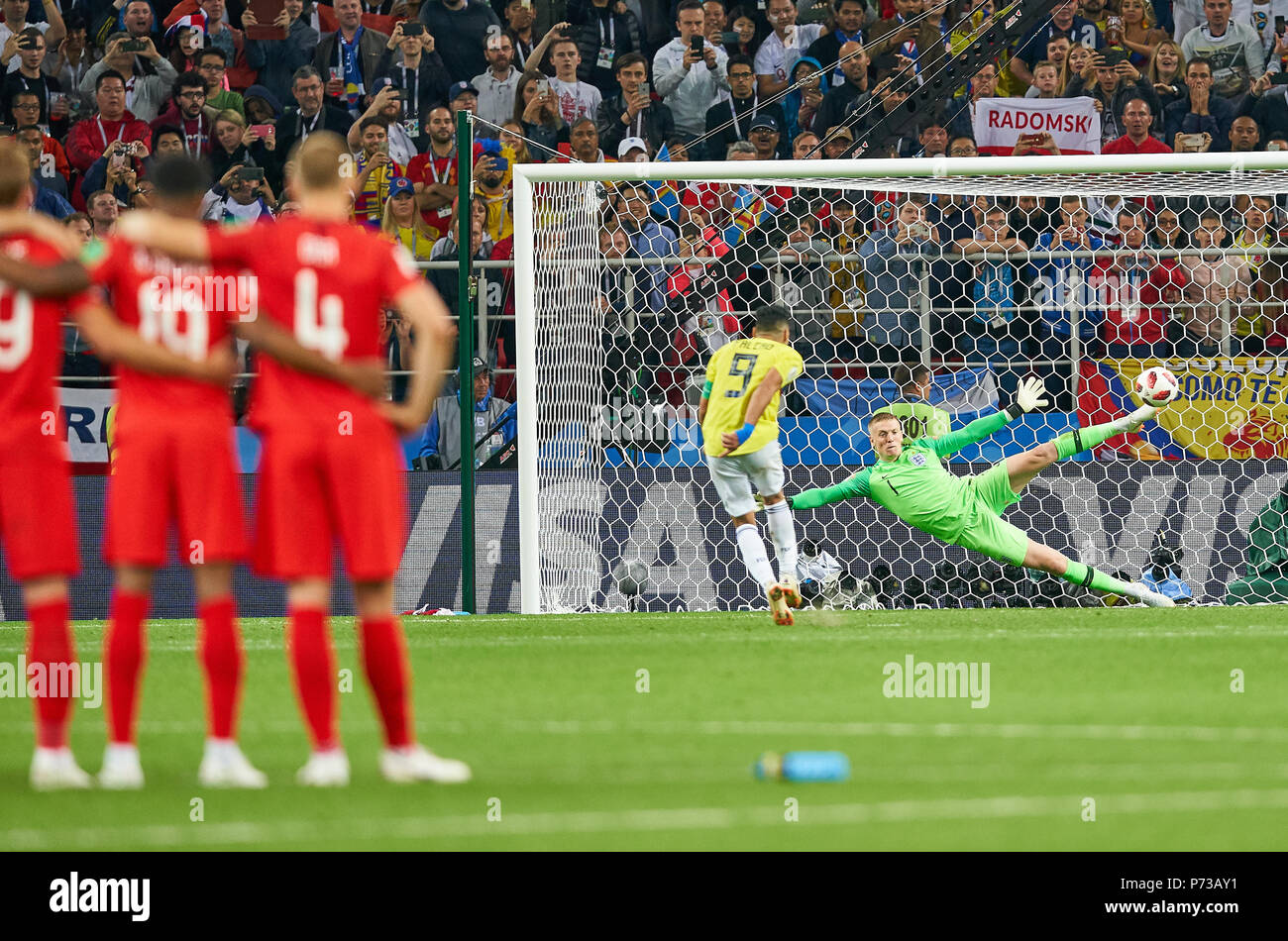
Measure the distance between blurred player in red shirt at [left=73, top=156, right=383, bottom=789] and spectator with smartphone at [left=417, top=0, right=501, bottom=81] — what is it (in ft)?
35.8

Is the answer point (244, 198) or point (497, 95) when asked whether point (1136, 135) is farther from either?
point (244, 198)

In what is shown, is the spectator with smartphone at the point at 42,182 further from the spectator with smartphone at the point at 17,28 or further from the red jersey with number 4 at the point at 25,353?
the red jersey with number 4 at the point at 25,353

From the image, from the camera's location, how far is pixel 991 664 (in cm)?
770

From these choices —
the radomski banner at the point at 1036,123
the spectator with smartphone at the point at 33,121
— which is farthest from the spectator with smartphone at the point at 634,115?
the spectator with smartphone at the point at 33,121

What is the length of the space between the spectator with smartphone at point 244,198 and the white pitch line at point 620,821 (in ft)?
35.1

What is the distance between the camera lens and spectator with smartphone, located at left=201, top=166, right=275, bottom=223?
14.4m

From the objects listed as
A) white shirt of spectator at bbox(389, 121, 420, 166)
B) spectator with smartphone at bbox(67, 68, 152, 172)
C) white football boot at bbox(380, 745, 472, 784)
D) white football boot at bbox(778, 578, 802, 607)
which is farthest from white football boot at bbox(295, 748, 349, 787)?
spectator with smartphone at bbox(67, 68, 152, 172)

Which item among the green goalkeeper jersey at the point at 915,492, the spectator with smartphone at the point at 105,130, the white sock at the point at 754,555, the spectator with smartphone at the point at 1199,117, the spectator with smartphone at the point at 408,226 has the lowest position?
the white sock at the point at 754,555

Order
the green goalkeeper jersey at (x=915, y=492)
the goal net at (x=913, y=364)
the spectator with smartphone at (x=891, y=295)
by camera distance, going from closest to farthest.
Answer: the green goalkeeper jersey at (x=915, y=492) → the goal net at (x=913, y=364) → the spectator with smartphone at (x=891, y=295)

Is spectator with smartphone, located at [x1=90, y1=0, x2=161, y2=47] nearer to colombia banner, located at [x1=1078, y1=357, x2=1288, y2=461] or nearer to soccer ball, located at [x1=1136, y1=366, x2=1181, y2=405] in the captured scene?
colombia banner, located at [x1=1078, y1=357, x2=1288, y2=461]

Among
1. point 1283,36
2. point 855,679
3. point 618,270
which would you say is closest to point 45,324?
point 855,679

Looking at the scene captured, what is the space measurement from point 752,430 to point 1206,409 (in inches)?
127

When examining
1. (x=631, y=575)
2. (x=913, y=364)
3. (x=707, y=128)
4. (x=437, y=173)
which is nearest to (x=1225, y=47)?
(x=707, y=128)

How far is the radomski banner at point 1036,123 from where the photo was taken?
14.5 meters
